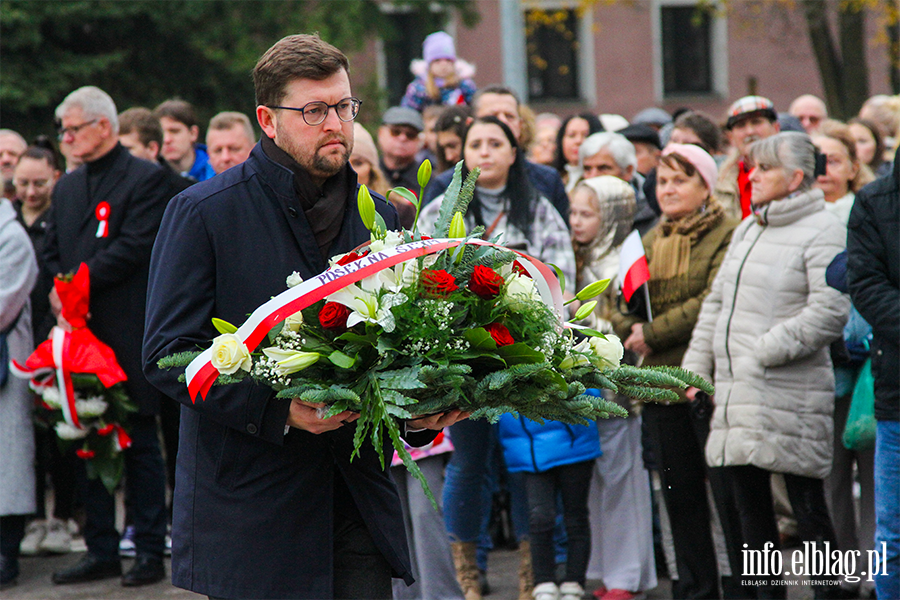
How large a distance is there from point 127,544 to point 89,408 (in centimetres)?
125

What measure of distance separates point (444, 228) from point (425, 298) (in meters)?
0.32

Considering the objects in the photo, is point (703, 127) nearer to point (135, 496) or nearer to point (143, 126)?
point (143, 126)

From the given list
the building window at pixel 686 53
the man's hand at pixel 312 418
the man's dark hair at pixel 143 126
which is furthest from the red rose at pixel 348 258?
the building window at pixel 686 53

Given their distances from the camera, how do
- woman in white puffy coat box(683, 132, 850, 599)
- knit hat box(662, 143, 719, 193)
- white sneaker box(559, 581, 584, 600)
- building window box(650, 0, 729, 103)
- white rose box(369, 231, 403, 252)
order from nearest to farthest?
white rose box(369, 231, 403, 252)
woman in white puffy coat box(683, 132, 850, 599)
white sneaker box(559, 581, 584, 600)
knit hat box(662, 143, 719, 193)
building window box(650, 0, 729, 103)

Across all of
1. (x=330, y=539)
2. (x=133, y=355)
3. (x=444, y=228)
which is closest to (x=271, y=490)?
(x=330, y=539)

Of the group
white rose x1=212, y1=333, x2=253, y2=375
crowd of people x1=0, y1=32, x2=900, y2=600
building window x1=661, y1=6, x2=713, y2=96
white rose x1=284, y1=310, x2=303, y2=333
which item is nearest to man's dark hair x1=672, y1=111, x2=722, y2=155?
crowd of people x1=0, y1=32, x2=900, y2=600

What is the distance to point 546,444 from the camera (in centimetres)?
548

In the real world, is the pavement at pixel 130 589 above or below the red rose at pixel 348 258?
below

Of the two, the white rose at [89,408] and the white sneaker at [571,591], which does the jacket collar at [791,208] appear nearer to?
the white sneaker at [571,591]

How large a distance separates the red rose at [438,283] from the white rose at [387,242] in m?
0.13

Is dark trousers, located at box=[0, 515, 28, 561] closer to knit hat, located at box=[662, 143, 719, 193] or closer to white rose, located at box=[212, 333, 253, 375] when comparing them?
knit hat, located at box=[662, 143, 719, 193]

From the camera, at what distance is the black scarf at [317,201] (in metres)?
3.13

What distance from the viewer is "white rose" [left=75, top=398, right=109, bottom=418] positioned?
618 centimetres

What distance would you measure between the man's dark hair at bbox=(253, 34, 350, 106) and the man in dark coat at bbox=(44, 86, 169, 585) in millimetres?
3368
